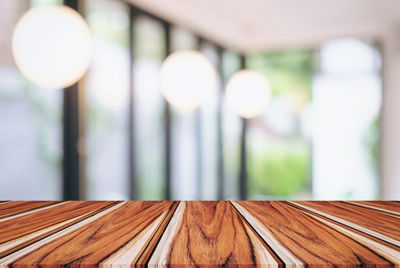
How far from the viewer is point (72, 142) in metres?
2.71

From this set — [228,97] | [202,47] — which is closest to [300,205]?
[228,97]

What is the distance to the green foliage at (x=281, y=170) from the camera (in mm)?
5277

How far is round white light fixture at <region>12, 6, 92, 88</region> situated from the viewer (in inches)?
58.5

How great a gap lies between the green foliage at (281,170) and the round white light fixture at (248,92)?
6.26ft

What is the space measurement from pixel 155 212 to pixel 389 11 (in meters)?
5.14

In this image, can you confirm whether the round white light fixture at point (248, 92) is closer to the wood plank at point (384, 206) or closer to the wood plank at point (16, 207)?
the wood plank at point (384, 206)

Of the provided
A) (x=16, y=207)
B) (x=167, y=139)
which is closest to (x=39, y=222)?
(x=16, y=207)

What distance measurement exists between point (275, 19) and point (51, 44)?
3.95 metres

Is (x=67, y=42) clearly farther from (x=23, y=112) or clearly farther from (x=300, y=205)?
(x=300, y=205)

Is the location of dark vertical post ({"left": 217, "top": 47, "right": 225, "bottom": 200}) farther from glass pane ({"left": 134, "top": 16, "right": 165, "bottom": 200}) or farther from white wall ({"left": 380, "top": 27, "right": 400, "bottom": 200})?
white wall ({"left": 380, "top": 27, "right": 400, "bottom": 200})

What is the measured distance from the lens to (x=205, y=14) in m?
4.25

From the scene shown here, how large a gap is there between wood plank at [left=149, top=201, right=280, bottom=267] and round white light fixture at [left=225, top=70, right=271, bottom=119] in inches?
126

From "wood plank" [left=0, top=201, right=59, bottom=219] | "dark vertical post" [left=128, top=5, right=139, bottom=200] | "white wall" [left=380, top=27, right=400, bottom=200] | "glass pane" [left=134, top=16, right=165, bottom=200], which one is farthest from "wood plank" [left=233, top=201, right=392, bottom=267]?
"white wall" [left=380, top=27, right=400, bottom=200]

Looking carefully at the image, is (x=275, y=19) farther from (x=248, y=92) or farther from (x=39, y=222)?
(x=39, y=222)
